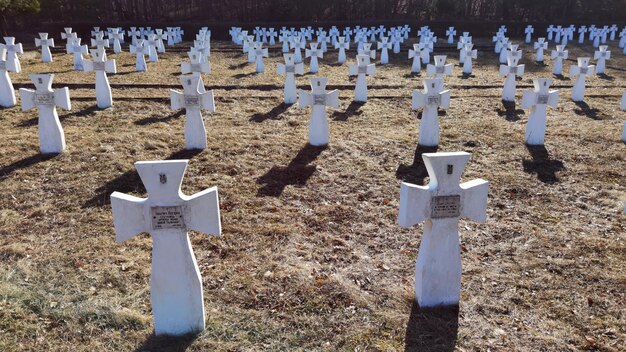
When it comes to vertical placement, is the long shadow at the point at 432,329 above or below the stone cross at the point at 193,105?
below

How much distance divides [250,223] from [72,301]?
2.24 metres

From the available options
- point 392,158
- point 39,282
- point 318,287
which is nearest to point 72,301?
point 39,282

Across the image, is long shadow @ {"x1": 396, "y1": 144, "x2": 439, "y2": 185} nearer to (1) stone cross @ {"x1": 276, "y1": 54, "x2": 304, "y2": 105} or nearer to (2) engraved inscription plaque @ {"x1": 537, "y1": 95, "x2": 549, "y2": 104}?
(2) engraved inscription plaque @ {"x1": 537, "y1": 95, "x2": 549, "y2": 104}

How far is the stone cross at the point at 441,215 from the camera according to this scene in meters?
4.12

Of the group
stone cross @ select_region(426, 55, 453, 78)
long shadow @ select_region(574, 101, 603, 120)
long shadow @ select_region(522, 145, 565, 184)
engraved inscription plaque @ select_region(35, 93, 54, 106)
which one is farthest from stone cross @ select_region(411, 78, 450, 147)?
engraved inscription plaque @ select_region(35, 93, 54, 106)

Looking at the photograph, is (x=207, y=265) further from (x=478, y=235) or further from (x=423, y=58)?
(x=423, y=58)

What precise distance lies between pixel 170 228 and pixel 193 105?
498 centimetres

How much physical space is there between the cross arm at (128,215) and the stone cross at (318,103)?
18.1ft

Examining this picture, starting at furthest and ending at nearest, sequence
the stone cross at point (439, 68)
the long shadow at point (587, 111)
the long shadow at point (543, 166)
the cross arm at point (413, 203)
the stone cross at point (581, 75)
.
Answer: the stone cross at point (581, 75) < the stone cross at point (439, 68) < the long shadow at point (587, 111) < the long shadow at point (543, 166) < the cross arm at point (413, 203)

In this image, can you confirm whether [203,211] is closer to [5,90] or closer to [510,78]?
[5,90]

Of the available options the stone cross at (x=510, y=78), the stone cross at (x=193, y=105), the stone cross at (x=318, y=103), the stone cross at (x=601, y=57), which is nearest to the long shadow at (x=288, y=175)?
the stone cross at (x=318, y=103)

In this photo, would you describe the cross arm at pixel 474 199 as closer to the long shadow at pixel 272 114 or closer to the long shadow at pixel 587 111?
the long shadow at pixel 272 114

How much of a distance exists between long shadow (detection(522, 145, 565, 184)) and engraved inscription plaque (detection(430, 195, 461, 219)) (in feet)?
13.5

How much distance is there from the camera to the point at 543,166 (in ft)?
27.2
